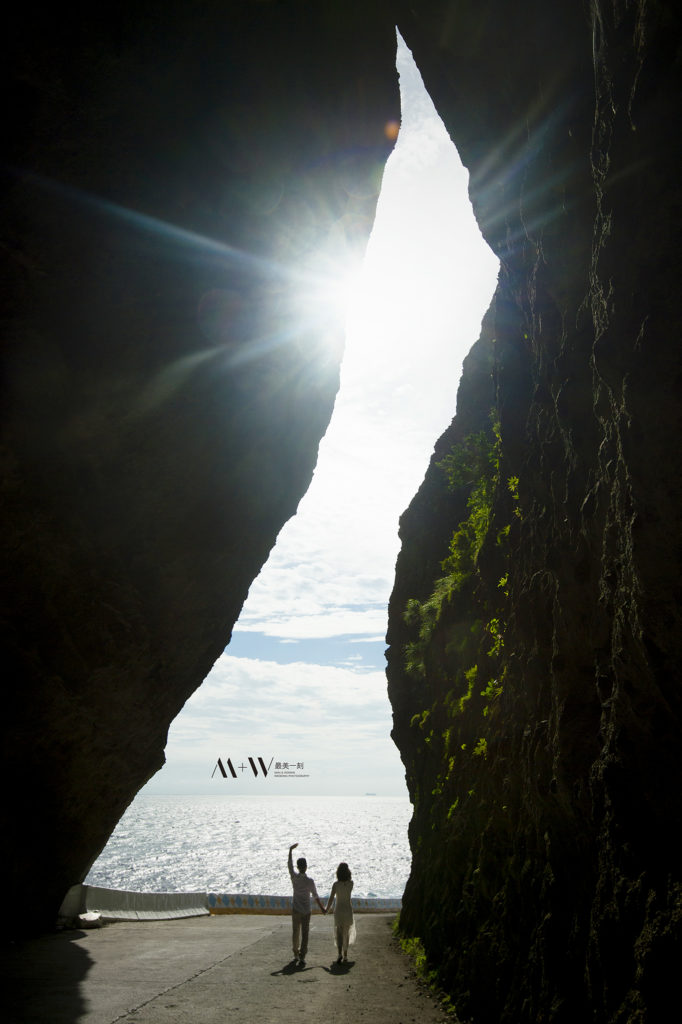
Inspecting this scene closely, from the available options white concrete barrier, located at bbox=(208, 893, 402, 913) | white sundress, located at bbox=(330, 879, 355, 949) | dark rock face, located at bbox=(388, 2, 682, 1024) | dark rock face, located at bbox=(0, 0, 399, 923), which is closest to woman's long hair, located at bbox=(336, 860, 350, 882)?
white sundress, located at bbox=(330, 879, 355, 949)

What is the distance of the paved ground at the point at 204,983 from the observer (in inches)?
313

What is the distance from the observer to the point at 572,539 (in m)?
7.11

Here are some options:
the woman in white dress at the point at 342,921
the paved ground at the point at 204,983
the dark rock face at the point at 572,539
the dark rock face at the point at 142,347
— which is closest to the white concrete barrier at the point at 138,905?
the dark rock face at the point at 142,347

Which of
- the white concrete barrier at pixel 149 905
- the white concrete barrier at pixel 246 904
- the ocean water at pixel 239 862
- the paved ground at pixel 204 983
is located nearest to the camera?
the paved ground at pixel 204 983

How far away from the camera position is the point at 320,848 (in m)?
159

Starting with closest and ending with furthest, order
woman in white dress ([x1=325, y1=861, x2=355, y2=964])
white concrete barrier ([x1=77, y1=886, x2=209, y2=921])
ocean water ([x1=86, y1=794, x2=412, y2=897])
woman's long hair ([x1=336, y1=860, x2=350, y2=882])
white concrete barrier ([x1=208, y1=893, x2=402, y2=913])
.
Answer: woman in white dress ([x1=325, y1=861, x2=355, y2=964]) → woman's long hair ([x1=336, y1=860, x2=350, y2=882]) → white concrete barrier ([x1=77, y1=886, x2=209, y2=921]) → white concrete barrier ([x1=208, y1=893, x2=402, y2=913]) → ocean water ([x1=86, y1=794, x2=412, y2=897])

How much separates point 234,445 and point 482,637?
7.77 m

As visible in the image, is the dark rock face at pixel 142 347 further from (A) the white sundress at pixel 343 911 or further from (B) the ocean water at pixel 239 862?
(B) the ocean water at pixel 239 862

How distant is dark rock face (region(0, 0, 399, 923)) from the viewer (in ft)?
40.9

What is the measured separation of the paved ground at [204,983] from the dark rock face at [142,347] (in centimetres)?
414

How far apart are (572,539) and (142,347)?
9858 millimetres

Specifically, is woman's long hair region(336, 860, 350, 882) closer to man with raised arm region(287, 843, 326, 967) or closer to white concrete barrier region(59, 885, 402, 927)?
man with raised arm region(287, 843, 326, 967)

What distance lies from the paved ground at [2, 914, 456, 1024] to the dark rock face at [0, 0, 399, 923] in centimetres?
414

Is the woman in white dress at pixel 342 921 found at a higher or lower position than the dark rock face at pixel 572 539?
lower
